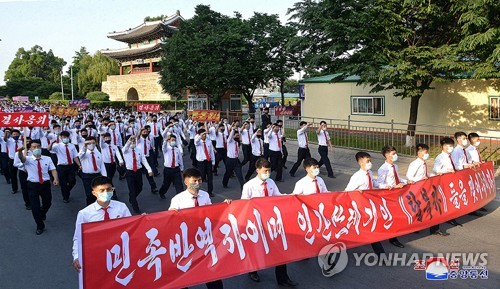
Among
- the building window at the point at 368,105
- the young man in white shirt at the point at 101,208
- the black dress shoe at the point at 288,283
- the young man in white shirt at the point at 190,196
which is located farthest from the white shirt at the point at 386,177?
the building window at the point at 368,105

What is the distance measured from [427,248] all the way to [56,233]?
6100 mm

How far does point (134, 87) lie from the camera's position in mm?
53219

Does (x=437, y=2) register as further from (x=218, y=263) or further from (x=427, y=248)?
(x=218, y=263)

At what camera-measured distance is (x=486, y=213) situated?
7.95m

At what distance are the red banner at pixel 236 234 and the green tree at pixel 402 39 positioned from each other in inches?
309

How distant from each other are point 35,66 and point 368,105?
75.2 meters

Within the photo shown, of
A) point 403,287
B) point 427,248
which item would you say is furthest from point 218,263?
point 427,248

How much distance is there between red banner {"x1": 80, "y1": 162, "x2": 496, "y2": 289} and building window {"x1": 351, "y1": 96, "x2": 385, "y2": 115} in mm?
15268

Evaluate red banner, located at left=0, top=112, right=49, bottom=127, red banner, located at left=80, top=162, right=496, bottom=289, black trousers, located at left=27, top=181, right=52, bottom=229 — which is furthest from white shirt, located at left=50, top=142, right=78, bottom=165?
red banner, located at left=80, top=162, right=496, bottom=289

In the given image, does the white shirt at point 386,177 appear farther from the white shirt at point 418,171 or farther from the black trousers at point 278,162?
the black trousers at point 278,162

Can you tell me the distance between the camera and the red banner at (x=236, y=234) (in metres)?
3.93

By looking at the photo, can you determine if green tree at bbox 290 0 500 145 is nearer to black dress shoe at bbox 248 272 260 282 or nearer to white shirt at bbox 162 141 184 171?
white shirt at bbox 162 141 184 171

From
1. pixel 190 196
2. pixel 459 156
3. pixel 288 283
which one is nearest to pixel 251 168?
pixel 459 156

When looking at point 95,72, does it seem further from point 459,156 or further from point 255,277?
point 255,277
